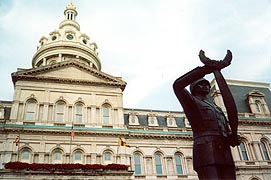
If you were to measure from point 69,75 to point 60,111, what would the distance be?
15.6 ft

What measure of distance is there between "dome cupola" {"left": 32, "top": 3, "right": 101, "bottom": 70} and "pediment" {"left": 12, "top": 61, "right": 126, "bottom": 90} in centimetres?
1190

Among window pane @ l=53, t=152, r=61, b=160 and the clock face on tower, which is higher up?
the clock face on tower

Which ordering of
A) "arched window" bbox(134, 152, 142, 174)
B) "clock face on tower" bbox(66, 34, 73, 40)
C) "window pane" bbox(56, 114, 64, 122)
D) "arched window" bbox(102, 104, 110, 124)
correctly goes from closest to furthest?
"window pane" bbox(56, 114, 64, 122) → "arched window" bbox(134, 152, 142, 174) → "arched window" bbox(102, 104, 110, 124) → "clock face on tower" bbox(66, 34, 73, 40)

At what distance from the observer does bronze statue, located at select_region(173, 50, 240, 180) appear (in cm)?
547

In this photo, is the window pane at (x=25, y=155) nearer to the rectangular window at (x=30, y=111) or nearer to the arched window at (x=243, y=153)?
Result: the rectangular window at (x=30, y=111)

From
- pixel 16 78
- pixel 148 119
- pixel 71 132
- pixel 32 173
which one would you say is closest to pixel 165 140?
pixel 148 119

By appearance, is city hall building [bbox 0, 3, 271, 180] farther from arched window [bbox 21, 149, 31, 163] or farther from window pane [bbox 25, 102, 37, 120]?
window pane [bbox 25, 102, 37, 120]

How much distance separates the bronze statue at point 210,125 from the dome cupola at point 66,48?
3994 centimetres

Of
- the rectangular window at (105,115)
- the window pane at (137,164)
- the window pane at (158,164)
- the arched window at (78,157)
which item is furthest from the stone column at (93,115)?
the window pane at (158,164)

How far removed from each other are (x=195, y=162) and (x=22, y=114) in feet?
86.8

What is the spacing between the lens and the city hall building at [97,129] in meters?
27.3

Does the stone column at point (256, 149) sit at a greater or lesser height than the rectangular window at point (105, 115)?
lesser

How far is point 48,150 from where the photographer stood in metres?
27.1

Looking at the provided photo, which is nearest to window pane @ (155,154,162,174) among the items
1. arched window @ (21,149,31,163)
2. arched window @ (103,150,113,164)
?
arched window @ (103,150,113,164)
